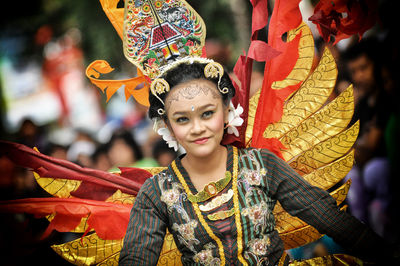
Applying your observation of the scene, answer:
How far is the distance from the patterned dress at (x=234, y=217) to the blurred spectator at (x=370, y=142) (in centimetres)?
179

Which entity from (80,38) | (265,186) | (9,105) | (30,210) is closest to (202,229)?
(265,186)

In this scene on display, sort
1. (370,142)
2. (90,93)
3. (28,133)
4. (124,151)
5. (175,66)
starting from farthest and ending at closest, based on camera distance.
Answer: (90,93) < (28,133) < (124,151) < (370,142) < (175,66)

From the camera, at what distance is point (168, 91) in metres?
1.94

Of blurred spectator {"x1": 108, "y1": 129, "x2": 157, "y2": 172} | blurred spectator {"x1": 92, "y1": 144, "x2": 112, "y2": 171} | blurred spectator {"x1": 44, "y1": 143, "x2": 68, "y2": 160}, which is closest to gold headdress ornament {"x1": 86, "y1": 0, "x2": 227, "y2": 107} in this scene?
blurred spectator {"x1": 108, "y1": 129, "x2": 157, "y2": 172}

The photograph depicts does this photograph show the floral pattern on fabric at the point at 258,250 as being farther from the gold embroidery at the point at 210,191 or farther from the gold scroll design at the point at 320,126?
the gold scroll design at the point at 320,126

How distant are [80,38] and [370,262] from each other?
6.56 m

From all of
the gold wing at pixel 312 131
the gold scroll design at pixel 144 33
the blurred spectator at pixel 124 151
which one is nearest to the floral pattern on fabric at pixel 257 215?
the gold wing at pixel 312 131

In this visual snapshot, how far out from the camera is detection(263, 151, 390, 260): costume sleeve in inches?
69.7

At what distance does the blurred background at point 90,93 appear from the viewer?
3.29m

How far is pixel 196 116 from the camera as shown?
6.15 feet

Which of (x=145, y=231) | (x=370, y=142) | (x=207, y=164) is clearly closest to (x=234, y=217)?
(x=207, y=164)

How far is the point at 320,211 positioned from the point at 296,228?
45 cm

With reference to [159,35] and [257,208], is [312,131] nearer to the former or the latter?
[257,208]

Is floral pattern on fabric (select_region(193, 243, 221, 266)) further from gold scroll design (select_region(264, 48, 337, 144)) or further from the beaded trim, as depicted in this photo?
gold scroll design (select_region(264, 48, 337, 144))
